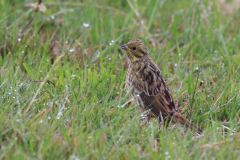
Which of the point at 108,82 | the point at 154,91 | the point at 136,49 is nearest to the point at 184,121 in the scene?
the point at 154,91

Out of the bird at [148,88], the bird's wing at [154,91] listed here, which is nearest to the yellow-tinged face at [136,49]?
the bird at [148,88]

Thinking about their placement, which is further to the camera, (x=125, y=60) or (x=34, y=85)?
(x=125, y=60)

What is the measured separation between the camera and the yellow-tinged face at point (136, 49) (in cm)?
566

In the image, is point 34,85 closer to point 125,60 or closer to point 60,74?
point 60,74

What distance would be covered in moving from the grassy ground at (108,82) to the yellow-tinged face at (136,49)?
28 cm

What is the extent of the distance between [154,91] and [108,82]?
0.64m

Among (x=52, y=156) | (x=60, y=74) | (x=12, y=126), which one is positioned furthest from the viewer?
(x=60, y=74)

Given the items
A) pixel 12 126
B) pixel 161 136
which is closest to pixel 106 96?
pixel 161 136

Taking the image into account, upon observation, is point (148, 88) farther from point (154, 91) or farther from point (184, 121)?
point (184, 121)

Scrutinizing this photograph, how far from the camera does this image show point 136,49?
568 cm

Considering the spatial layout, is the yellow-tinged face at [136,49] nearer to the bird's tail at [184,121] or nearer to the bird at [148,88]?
the bird at [148,88]

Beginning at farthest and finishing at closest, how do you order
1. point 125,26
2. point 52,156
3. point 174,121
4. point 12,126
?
point 125,26 < point 174,121 < point 12,126 < point 52,156

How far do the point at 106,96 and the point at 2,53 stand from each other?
2060 mm

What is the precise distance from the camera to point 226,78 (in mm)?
5797
